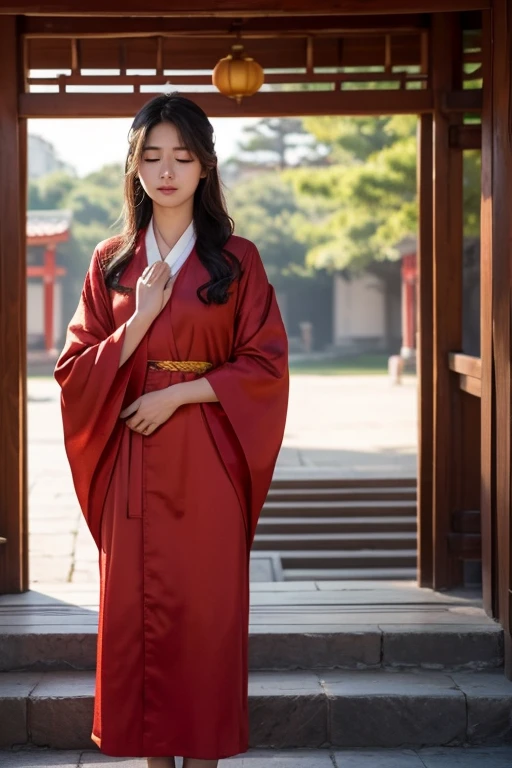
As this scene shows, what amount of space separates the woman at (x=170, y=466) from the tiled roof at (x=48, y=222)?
86.7 feet

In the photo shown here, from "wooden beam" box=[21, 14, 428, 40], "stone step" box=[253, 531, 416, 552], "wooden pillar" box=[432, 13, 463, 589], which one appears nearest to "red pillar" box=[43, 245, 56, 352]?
"stone step" box=[253, 531, 416, 552]

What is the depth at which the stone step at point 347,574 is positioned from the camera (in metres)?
7.05

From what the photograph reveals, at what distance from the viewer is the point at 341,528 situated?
7.98 meters

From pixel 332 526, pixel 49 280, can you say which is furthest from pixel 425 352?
pixel 49 280

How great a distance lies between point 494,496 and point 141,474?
6.03 feet

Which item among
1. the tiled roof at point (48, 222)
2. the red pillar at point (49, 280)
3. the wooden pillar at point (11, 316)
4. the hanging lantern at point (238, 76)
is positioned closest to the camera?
the wooden pillar at point (11, 316)

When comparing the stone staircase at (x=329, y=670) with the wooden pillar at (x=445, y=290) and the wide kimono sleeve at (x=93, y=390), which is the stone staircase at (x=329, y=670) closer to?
the wooden pillar at (x=445, y=290)

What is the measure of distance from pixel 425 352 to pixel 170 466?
239 centimetres

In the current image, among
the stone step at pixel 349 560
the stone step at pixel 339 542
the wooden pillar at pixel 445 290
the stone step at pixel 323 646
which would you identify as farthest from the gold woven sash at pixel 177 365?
the stone step at pixel 339 542

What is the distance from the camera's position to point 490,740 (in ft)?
12.8

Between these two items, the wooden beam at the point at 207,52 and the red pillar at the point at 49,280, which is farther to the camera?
the red pillar at the point at 49,280

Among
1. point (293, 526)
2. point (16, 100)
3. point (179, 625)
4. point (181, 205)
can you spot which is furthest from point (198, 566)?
point (293, 526)

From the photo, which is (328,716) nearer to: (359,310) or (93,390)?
(93,390)

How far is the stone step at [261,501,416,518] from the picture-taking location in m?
8.17
